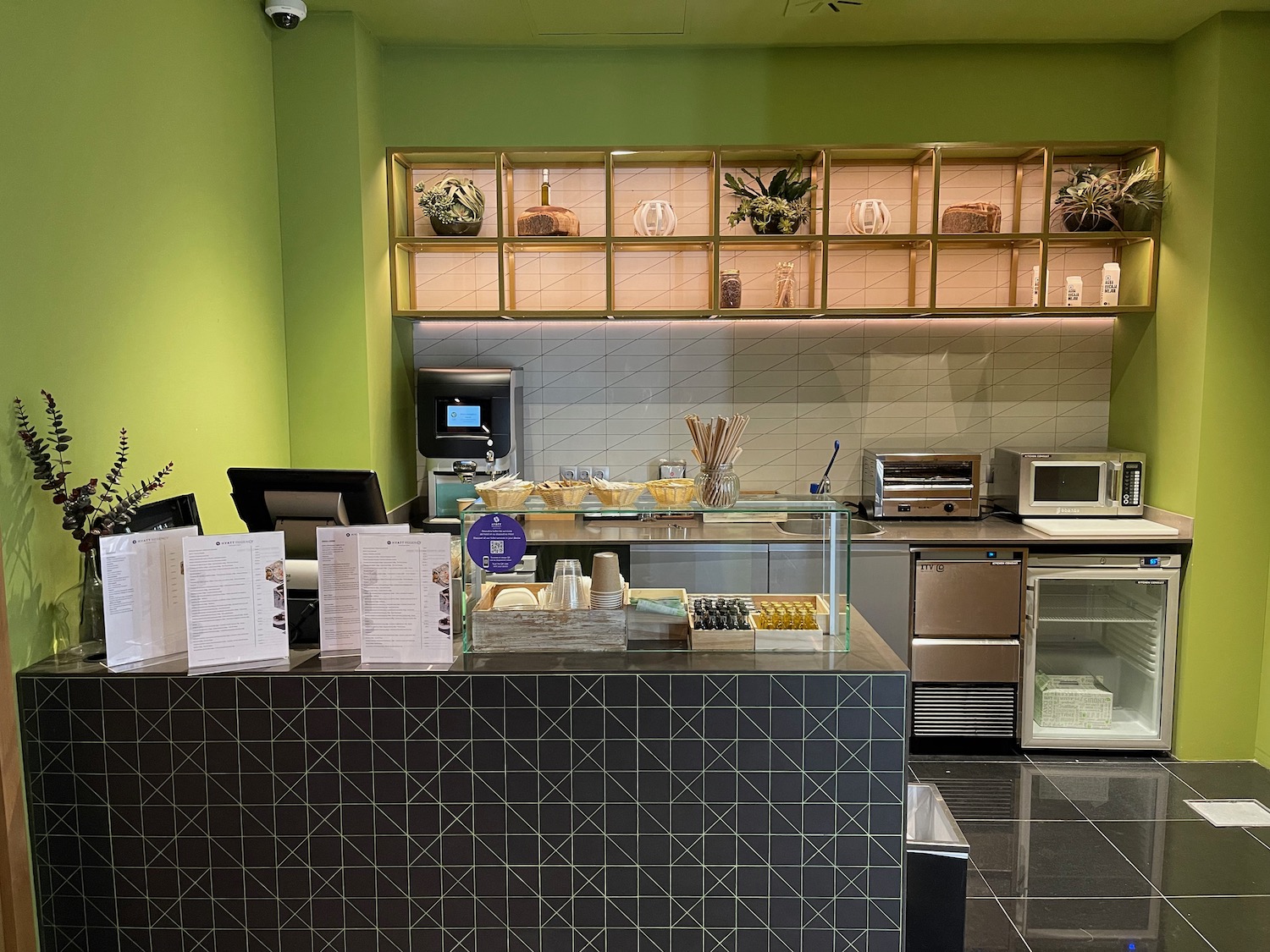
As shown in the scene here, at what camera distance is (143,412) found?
2.58 m

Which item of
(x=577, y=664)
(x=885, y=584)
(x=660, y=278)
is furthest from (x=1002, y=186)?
(x=577, y=664)

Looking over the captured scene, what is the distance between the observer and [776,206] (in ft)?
13.2

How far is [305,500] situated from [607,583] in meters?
0.92

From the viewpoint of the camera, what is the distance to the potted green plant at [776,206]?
13.3 feet

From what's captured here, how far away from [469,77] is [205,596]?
2886 millimetres

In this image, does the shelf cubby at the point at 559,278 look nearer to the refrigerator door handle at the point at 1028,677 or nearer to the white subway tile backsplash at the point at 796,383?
the white subway tile backsplash at the point at 796,383

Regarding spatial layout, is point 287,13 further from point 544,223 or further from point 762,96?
point 762,96

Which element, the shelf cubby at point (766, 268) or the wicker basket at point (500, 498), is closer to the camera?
the wicker basket at point (500, 498)

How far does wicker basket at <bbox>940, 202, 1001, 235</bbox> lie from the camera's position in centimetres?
402

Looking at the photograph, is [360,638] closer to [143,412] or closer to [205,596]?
[205,596]

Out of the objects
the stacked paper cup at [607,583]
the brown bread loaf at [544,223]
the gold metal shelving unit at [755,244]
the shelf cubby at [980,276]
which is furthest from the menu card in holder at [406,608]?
the shelf cubby at [980,276]

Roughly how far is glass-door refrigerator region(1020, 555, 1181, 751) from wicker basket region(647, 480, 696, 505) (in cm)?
225

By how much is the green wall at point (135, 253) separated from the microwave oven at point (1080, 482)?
335 centimetres

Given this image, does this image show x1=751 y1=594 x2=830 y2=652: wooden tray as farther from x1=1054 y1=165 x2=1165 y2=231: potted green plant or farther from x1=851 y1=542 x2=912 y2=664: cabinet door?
x1=1054 y1=165 x2=1165 y2=231: potted green plant
